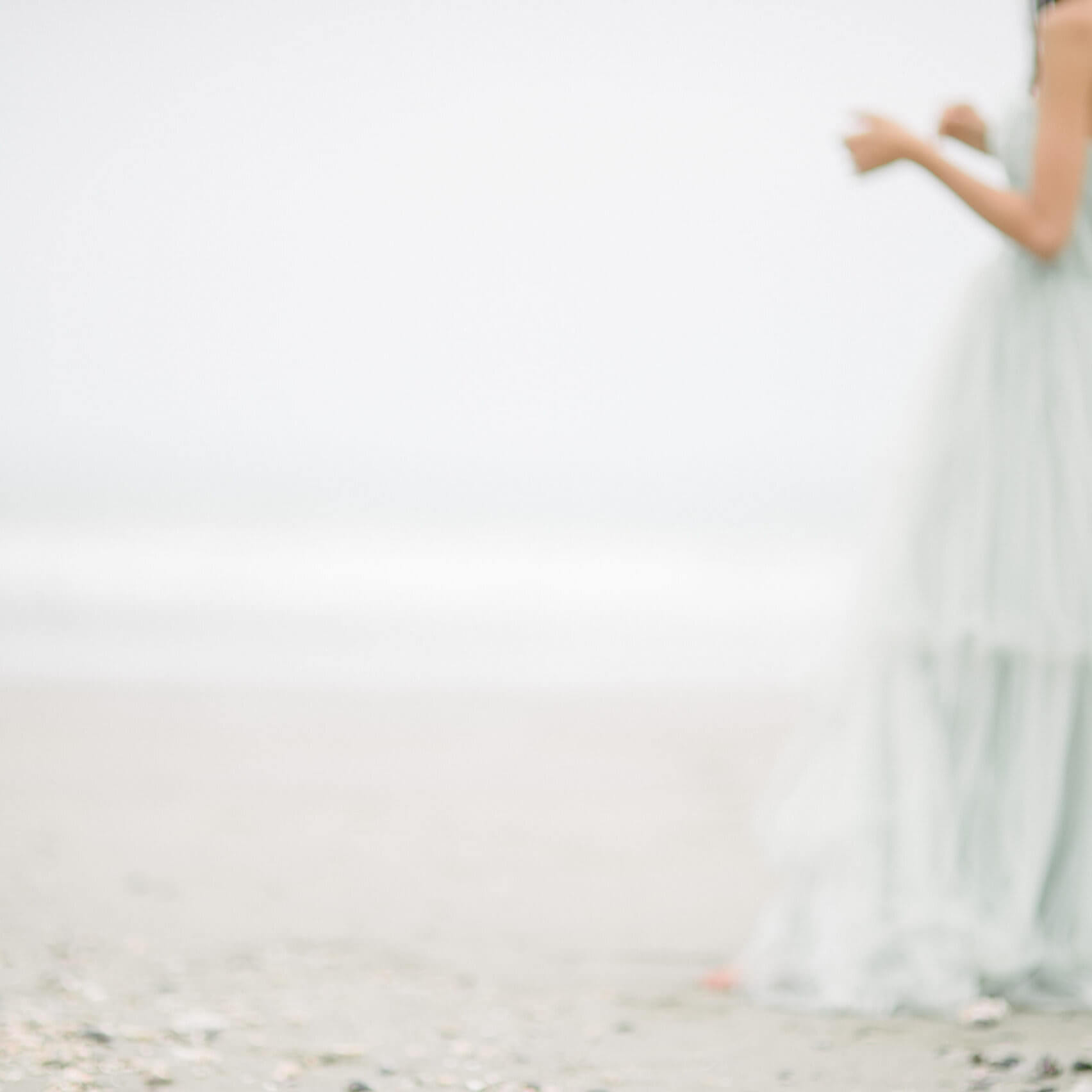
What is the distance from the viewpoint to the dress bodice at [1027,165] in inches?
97.1

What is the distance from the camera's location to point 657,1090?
2076 millimetres

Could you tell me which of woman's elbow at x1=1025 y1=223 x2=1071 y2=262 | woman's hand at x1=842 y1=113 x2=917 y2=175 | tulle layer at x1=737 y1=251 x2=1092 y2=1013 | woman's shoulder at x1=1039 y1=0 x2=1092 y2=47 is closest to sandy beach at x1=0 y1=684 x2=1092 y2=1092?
tulle layer at x1=737 y1=251 x2=1092 y2=1013

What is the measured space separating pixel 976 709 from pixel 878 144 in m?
1.06

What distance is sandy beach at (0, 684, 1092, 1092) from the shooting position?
2.16 meters

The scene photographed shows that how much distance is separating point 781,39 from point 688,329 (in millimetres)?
14298

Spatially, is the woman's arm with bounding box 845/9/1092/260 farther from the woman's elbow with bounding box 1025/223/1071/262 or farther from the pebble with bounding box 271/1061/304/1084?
the pebble with bounding box 271/1061/304/1084

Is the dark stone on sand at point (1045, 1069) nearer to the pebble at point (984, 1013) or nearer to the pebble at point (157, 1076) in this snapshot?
→ the pebble at point (984, 1013)

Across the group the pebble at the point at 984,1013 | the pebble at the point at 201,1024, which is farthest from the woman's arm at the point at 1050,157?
the pebble at the point at 201,1024

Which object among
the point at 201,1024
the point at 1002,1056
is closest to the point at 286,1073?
the point at 201,1024

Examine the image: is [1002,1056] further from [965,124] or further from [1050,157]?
[965,124]

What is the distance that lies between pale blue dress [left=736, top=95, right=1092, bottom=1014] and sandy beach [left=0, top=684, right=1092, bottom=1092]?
147 millimetres

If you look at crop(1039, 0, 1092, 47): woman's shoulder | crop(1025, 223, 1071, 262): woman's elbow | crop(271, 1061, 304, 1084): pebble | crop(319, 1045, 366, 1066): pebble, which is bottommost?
crop(319, 1045, 366, 1066): pebble

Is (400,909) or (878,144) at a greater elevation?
(878,144)

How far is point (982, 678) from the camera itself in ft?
8.20
